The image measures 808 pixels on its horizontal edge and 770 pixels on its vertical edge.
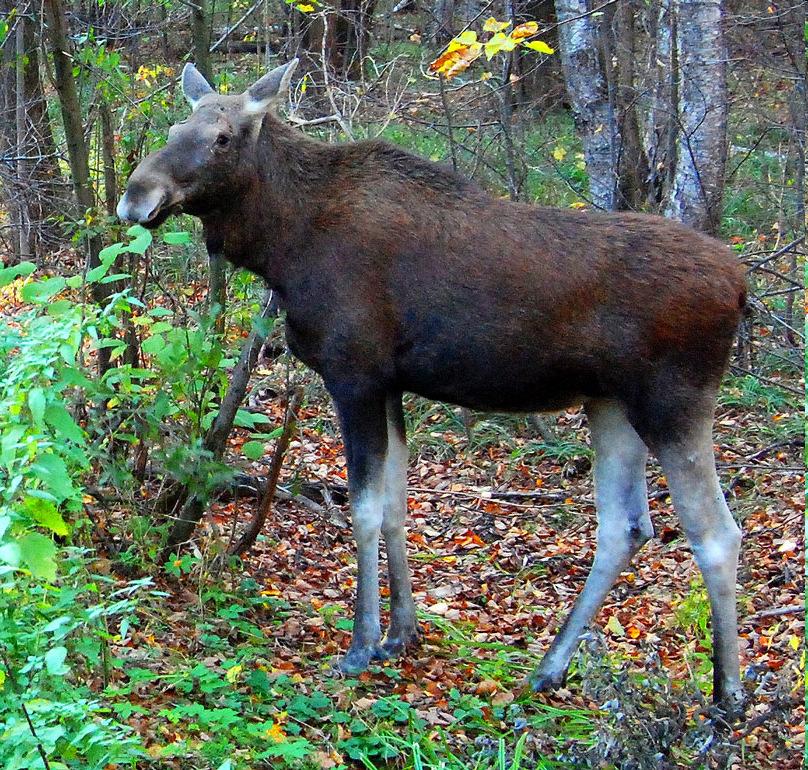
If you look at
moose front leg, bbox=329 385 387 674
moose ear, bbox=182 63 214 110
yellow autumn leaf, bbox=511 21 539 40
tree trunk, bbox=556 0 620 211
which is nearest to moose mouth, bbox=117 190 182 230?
moose ear, bbox=182 63 214 110

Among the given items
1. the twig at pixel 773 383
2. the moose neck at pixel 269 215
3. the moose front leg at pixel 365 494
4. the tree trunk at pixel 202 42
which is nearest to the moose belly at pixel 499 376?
the moose front leg at pixel 365 494

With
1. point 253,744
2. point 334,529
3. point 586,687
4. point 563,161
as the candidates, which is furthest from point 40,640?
point 563,161

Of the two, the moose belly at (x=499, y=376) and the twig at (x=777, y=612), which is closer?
the moose belly at (x=499, y=376)

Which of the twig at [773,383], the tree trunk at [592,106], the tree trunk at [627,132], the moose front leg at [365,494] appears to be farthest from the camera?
the tree trunk at [627,132]

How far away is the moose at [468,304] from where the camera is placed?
534 cm

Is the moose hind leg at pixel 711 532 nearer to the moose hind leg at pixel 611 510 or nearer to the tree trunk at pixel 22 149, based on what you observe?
the moose hind leg at pixel 611 510

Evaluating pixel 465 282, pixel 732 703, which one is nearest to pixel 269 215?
pixel 465 282

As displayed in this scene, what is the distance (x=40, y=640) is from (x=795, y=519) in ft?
17.9

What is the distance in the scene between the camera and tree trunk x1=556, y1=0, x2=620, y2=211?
378 inches

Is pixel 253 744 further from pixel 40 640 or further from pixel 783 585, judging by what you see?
pixel 783 585

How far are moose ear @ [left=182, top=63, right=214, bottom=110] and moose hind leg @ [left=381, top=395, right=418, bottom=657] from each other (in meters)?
1.92

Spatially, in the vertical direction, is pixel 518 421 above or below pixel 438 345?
below

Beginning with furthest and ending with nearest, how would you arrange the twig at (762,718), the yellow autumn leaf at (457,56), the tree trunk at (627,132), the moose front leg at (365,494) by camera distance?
1. the tree trunk at (627,132)
2. the yellow autumn leaf at (457,56)
3. the moose front leg at (365,494)
4. the twig at (762,718)

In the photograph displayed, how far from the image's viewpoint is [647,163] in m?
11.3
